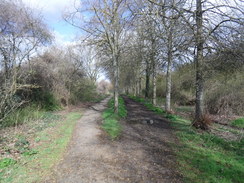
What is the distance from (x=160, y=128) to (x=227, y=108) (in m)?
5.82

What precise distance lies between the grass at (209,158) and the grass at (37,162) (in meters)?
3.59

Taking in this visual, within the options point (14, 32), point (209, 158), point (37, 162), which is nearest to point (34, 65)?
point (14, 32)

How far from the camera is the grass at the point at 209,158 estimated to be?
3.37 meters

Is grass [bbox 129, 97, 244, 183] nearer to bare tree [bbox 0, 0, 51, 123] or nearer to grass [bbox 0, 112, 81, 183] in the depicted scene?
grass [bbox 0, 112, 81, 183]

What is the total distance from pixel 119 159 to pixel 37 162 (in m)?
2.35

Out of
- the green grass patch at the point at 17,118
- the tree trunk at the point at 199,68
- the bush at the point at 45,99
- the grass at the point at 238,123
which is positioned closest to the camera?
the tree trunk at the point at 199,68

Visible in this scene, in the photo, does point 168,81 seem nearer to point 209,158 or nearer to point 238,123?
point 238,123

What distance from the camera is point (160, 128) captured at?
23.9ft

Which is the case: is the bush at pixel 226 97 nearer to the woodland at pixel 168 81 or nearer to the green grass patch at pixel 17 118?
the woodland at pixel 168 81

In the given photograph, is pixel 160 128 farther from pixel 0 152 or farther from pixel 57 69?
pixel 57 69

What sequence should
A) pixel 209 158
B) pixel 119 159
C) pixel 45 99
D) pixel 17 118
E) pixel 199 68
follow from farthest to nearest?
pixel 45 99
pixel 17 118
pixel 199 68
pixel 119 159
pixel 209 158

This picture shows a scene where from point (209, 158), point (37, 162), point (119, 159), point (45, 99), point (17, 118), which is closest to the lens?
point (37, 162)

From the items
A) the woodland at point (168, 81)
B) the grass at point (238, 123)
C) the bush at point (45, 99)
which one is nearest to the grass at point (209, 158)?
the woodland at point (168, 81)

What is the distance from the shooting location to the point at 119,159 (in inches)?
169
